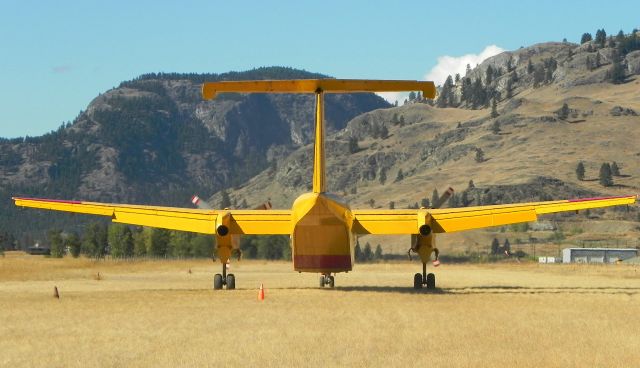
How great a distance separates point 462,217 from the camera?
42594 millimetres

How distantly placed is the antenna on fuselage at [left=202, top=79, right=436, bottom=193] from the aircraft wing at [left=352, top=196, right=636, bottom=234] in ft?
14.5

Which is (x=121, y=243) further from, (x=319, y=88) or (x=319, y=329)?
(x=319, y=329)

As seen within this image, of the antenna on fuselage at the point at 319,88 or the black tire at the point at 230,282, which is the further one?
the black tire at the point at 230,282

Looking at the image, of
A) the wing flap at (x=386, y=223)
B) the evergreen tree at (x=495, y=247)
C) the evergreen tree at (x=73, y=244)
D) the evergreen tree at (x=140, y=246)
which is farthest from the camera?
the evergreen tree at (x=495, y=247)

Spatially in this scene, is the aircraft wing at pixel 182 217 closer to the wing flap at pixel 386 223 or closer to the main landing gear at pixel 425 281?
the wing flap at pixel 386 223

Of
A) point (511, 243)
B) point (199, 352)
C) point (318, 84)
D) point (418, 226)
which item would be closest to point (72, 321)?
point (199, 352)

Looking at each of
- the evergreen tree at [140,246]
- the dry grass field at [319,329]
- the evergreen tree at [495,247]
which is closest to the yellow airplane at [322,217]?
the dry grass field at [319,329]

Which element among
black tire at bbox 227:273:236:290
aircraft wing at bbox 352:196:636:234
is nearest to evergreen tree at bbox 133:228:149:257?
black tire at bbox 227:273:236:290

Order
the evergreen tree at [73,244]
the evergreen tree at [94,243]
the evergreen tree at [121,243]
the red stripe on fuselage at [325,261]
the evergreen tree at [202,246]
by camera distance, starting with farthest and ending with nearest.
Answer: the evergreen tree at [94,243], the evergreen tree at [73,244], the evergreen tree at [121,243], the evergreen tree at [202,246], the red stripe on fuselage at [325,261]

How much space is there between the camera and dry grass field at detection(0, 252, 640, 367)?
66.7ft

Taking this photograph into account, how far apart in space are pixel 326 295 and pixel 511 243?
15586cm

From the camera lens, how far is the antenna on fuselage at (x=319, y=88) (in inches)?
1484

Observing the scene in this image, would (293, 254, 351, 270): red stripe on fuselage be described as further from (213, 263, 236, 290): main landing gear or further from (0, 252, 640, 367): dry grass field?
(213, 263, 236, 290): main landing gear

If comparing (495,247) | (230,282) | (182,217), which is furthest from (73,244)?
(182,217)
